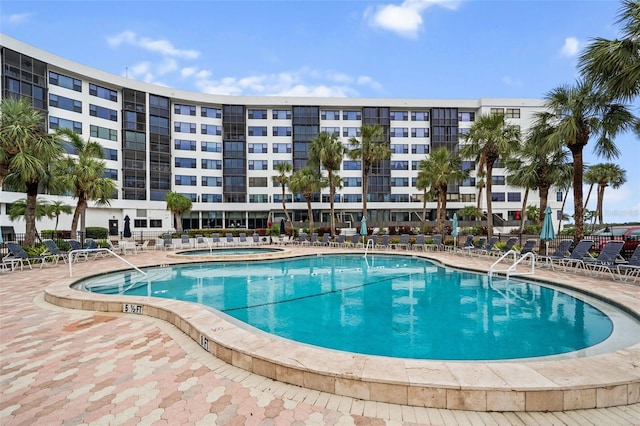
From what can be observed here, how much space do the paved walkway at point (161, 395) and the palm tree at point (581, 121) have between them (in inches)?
530

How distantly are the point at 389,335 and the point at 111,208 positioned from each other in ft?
145

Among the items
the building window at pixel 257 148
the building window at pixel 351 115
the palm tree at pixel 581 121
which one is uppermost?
the building window at pixel 351 115

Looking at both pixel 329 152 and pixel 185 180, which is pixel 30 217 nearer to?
pixel 329 152

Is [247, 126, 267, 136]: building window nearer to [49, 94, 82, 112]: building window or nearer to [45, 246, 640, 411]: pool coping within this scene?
[49, 94, 82, 112]: building window

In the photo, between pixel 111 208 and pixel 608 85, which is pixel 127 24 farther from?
pixel 111 208

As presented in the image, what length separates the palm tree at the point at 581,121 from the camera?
12961 millimetres

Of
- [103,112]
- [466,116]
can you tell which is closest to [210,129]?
[103,112]

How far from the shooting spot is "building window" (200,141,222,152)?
48.7 metres

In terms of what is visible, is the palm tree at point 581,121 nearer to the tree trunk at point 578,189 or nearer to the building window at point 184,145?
the tree trunk at point 578,189

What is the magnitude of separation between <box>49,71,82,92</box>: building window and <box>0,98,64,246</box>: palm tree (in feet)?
91.1

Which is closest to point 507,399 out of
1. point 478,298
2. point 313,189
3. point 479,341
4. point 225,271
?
point 479,341

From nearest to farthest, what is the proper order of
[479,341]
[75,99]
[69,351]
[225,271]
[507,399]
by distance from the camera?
[507,399] < [69,351] < [479,341] < [225,271] < [75,99]

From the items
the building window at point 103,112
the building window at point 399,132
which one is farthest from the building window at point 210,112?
the building window at point 399,132

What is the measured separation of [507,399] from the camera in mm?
3355
